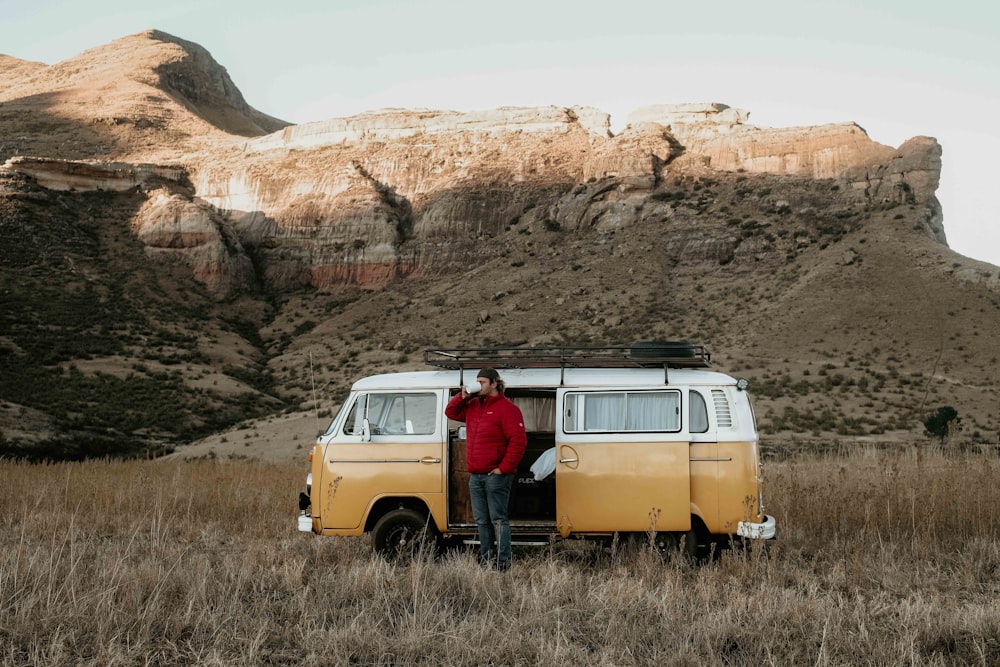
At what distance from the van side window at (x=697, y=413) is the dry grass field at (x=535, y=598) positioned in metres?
1.26

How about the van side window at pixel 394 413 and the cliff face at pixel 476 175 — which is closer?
the van side window at pixel 394 413

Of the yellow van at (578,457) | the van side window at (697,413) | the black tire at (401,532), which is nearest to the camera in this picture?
the yellow van at (578,457)

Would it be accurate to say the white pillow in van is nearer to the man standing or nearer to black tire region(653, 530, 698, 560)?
the man standing

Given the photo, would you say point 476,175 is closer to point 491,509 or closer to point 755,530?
point 491,509

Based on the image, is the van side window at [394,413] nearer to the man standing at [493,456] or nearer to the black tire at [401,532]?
the black tire at [401,532]

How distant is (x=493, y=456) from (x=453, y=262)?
61.5m

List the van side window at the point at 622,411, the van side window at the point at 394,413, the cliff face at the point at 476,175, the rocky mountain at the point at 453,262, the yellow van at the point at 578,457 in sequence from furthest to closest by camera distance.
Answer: the cliff face at the point at 476,175 → the rocky mountain at the point at 453,262 → the van side window at the point at 394,413 → the van side window at the point at 622,411 → the yellow van at the point at 578,457

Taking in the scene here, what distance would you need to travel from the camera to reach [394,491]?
9.27 m

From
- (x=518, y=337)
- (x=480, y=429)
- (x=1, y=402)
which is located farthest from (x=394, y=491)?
(x=518, y=337)

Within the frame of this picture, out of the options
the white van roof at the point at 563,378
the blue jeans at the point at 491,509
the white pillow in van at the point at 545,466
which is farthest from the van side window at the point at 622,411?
the blue jeans at the point at 491,509

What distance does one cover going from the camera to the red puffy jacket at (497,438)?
328 inches

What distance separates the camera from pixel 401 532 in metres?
9.36

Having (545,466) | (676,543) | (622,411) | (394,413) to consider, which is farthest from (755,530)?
(394,413)

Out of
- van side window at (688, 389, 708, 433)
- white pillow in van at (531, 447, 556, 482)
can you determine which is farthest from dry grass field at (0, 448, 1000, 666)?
van side window at (688, 389, 708, 433)
